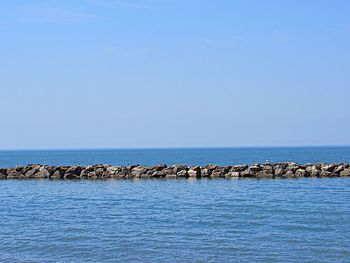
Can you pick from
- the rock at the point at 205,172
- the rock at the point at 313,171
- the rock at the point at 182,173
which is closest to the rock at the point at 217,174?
the rock at the point at 205,172

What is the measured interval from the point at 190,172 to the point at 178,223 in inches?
996

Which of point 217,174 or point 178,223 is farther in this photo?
point 217,174

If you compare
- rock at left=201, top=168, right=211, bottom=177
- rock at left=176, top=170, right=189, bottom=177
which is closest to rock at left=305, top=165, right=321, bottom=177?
rock at left=201, top=168, right=211, bottom=177

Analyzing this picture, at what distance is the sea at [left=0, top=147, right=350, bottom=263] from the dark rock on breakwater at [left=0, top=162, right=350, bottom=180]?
788 cm

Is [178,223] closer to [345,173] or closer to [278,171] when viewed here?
[278,171]

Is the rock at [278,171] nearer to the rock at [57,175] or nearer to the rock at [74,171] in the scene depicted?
the rock at [74,171]

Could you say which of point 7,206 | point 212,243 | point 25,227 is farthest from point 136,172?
point 212,243

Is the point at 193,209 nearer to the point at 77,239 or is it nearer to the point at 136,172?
the point at 77,239

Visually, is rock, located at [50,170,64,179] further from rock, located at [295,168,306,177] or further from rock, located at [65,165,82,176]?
rock, located at [295,168,306,177]

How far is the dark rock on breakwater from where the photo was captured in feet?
162

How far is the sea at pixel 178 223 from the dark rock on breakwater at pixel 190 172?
7877mm

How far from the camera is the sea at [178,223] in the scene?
18.7 m

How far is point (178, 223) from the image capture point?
24688 mm

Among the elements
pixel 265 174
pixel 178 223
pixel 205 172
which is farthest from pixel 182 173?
pixel 178 223
